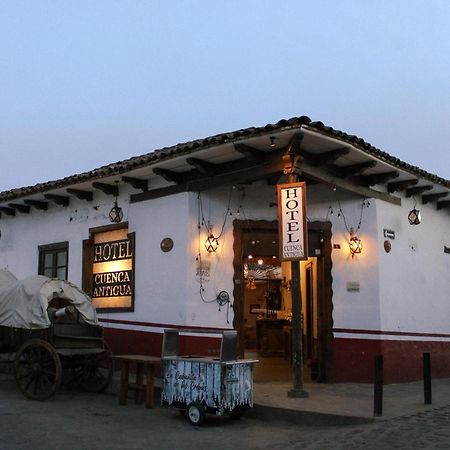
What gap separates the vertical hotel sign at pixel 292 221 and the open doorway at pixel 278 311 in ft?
6.71

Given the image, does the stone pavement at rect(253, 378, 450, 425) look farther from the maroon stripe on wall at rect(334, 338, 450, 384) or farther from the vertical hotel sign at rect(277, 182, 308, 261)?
the vertical hotel sign at rect(277, 182, 308, 261)

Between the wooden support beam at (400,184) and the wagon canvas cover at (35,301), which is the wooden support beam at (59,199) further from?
the wooden support beam at (400,184)

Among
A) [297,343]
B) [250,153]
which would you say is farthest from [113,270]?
[297,343]

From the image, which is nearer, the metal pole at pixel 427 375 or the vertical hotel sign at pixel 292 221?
the metal pole at pixel 427 375

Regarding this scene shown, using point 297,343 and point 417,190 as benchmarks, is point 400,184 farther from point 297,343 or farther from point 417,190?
point 297,343

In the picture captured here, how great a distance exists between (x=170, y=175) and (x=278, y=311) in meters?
10.3

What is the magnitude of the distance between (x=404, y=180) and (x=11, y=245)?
10463 millimetres

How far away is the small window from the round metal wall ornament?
11.6 feet

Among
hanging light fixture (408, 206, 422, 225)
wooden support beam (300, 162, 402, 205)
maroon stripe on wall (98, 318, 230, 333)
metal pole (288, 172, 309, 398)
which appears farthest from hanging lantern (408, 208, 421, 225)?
maroon stripe on wall (98, 318, 230, 333)

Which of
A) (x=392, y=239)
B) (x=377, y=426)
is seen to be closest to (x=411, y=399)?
(x=377, y=426)

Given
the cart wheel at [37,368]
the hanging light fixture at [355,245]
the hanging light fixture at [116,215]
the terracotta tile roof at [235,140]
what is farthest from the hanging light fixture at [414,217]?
the cart wheel at [37,368]

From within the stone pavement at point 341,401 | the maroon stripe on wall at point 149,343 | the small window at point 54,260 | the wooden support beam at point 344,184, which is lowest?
the stone pavement at point 341,401

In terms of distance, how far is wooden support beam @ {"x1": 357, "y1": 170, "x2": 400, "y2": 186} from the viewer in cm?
1153

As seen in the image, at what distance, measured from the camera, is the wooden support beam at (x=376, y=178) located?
1153 centimetres
